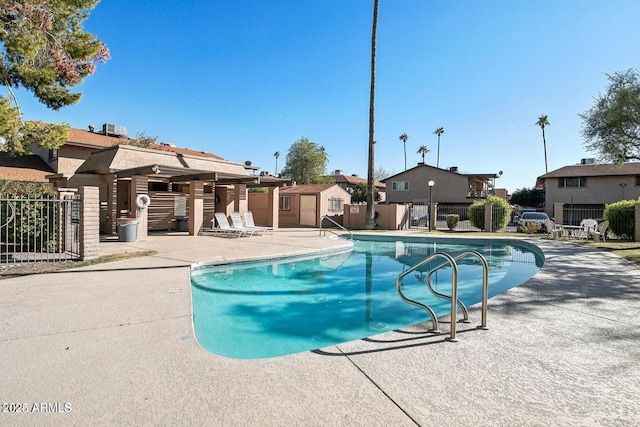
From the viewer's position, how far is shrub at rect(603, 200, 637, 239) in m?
16.8

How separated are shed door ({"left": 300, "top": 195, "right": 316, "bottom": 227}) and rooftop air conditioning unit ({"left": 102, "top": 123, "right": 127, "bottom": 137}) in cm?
1496

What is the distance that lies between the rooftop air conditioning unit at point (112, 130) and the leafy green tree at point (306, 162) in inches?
1052

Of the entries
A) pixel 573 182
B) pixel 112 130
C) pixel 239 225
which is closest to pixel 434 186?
pixel 573 182

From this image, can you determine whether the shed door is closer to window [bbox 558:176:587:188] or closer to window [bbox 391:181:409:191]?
window [bbox 391:181:409:191]

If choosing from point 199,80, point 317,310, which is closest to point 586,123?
point 317,310

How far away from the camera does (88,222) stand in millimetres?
9031

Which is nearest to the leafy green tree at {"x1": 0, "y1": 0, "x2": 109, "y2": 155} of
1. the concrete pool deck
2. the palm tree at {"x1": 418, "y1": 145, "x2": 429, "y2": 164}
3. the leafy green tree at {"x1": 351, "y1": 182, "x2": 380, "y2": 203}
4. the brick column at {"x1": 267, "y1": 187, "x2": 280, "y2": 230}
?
the concrete pool deck

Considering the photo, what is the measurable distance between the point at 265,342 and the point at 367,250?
1077cm

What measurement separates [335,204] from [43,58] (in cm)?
2018

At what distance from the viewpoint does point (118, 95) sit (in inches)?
802

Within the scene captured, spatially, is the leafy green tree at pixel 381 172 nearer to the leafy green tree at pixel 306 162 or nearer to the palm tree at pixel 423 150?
the palm tree at pixel 423 150

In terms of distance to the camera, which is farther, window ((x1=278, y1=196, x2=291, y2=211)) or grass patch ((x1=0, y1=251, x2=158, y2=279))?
window ((x1=278, y1=196, x2=291, y2=211))

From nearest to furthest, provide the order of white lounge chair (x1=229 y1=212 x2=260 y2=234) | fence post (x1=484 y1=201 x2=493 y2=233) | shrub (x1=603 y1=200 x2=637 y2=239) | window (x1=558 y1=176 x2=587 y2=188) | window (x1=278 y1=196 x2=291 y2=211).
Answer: shrub (x1=603 y1=200 x2=637 y2=239), white lounge chair (x1=229 y1=212 x2=260 y2=234), fence post (x1=484 y1=201 x2=493 y2=233), window (x1=278 y1=196 x2=291 y2=211), window (x1=558 y1=176 x2=587 y2=188)

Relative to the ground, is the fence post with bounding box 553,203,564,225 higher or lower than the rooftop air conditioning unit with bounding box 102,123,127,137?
lower
